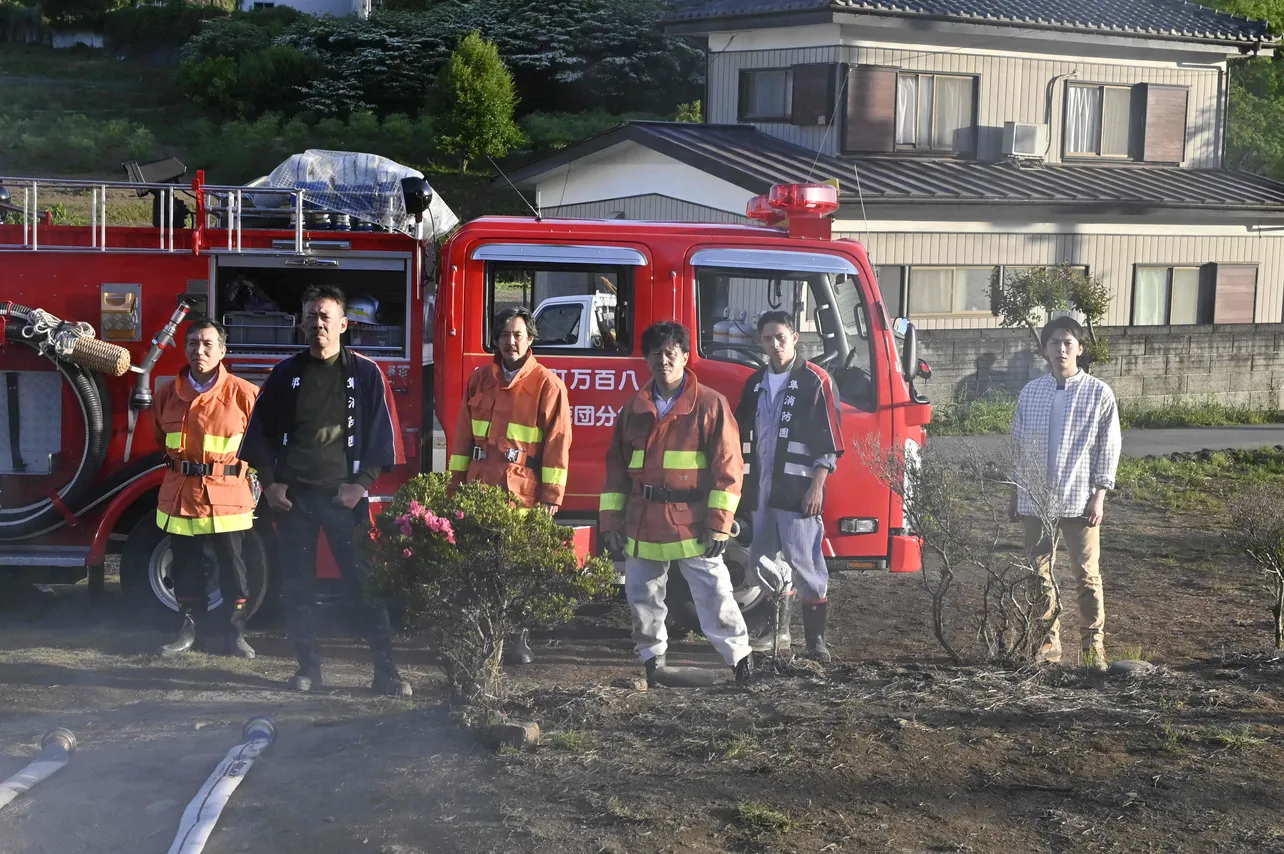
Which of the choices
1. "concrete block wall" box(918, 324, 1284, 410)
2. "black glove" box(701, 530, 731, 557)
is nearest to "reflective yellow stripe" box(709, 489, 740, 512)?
"black glove" box(701, 530, 731, 557)

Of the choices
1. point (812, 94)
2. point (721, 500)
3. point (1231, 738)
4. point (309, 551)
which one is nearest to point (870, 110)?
point (812, 94)

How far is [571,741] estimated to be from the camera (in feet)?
17.6

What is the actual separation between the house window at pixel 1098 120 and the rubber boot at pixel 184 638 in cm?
1815

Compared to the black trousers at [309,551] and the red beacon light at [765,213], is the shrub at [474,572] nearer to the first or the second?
the black trousers at [309,551]

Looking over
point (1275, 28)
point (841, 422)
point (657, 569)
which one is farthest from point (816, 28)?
point (1275, 28)

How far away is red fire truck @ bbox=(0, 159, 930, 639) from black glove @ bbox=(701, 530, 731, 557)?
119 centimetres

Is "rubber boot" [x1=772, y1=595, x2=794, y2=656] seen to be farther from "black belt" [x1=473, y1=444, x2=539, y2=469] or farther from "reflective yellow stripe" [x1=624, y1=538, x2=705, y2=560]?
"black belt" [x1=473, y1=444, x2=539, y2=469]

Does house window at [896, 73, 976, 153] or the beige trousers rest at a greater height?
house window at [896, 73, 976, 153]

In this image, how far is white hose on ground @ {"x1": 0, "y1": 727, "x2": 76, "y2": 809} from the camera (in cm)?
497

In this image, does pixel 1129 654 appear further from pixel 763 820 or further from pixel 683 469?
pixel 763 820

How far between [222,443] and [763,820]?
3.82 m

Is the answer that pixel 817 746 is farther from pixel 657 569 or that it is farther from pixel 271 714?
pixel 271 714

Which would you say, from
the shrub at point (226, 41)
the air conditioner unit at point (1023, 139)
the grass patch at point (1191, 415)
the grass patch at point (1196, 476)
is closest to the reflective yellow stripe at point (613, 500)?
the grass patch at point (1196, 476)

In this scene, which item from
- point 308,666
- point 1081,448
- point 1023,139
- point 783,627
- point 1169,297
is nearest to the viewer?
point 308,666
